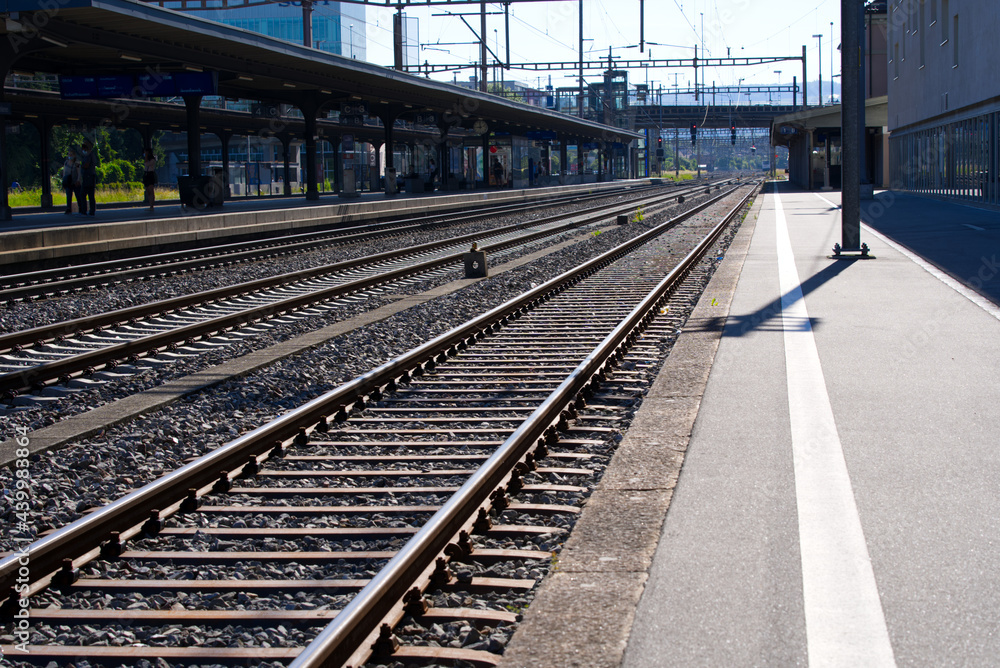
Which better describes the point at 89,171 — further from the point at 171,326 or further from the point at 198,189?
the point at 171,326

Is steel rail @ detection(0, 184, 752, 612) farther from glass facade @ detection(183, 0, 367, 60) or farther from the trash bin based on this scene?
glass facade @ detection(183, 0, 367, 60)

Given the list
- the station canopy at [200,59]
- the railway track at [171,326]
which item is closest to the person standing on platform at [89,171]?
the station canopy at [200,59]

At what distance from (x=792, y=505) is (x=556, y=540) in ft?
3.67

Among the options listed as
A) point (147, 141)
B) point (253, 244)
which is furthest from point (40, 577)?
point (147, 141)

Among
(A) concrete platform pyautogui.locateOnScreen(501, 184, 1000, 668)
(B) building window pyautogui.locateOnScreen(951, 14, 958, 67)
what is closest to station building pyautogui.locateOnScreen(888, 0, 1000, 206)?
(B) building window pyautogui.locateOnScreen(951, 14, 958, 67)

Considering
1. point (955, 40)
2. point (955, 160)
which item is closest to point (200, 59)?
point (955, 40)

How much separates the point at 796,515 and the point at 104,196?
50.4 meters

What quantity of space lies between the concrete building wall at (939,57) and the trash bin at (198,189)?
2154 cm

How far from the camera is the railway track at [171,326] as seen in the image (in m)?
8.88

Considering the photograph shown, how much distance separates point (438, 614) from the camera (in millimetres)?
3861

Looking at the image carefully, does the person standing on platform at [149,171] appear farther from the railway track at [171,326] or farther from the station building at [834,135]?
the station building at [834,135]

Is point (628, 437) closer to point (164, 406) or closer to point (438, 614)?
point (438, 614)

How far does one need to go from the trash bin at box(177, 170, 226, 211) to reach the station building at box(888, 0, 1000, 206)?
21.5 metres

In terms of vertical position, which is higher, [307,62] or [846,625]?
[307,62]
